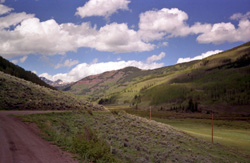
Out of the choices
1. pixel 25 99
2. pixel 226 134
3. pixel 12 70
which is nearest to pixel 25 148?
pixel 25 99

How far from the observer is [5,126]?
13758mm

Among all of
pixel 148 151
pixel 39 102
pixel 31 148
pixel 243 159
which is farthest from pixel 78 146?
pixel 243 159

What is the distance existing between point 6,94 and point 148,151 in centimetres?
2037

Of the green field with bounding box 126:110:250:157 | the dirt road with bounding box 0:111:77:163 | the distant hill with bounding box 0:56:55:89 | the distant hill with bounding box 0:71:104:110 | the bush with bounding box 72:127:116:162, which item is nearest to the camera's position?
the dirt road with bounding box 0:111:77:163

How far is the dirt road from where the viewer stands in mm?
9422

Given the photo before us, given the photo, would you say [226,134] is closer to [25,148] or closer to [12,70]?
[25,148]

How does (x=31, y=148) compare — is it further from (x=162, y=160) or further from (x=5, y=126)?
(x=162, y=160)

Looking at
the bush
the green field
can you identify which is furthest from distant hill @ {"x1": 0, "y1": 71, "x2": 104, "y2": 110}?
the green field

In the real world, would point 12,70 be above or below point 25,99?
above

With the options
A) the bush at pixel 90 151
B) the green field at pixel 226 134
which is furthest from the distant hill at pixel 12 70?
the bush at pixel 90 151

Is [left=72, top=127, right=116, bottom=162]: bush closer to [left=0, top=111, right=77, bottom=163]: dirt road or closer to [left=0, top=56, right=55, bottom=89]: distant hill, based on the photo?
[left=0, top=111, right=77, bottom=163]: dirt road

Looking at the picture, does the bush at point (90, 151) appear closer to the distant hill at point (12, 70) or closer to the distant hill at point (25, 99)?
the distant hill at point (25, 99)

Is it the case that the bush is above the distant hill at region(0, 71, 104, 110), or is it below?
below

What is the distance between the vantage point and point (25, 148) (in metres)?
10.6
